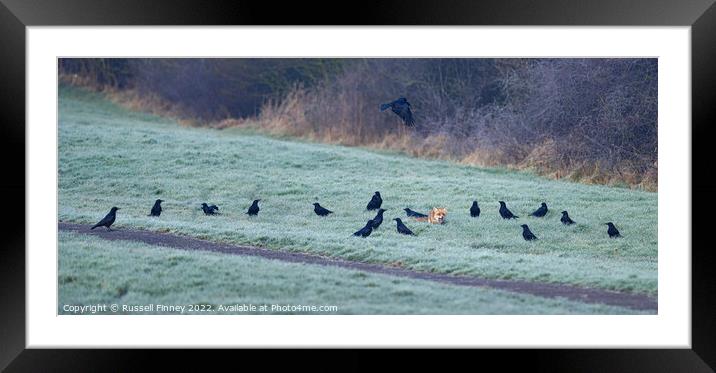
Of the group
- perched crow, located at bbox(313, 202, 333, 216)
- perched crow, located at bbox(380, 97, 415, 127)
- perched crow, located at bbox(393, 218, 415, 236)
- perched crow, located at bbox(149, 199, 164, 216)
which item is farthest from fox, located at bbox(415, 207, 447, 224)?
perched crow, located at bbox(149, 199, 164, 216)

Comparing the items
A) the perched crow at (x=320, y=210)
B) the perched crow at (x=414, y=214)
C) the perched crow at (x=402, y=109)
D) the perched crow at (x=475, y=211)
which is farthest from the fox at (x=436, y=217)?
the perched crow at (x=320, y=210)

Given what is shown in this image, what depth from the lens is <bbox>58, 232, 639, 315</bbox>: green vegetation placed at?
9.19 metres

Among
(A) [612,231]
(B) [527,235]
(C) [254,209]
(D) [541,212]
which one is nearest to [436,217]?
(B) [527,235]

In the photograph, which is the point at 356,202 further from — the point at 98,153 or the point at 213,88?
the point at 213,88

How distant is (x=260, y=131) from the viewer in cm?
2177

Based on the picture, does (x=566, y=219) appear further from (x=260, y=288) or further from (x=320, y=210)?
(x=260, y=288)

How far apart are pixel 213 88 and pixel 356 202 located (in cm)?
1157

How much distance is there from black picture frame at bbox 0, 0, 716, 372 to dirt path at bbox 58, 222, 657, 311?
Answer: 35.2 inches

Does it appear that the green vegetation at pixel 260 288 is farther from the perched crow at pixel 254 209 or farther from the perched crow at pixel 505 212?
the perched crow at pixel 505 212

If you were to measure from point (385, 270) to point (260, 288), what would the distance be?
173cm

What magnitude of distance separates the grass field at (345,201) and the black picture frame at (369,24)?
1.50 metres

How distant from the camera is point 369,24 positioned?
8266 millimetres

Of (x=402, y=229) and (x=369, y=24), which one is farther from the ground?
(x=369, y=24)

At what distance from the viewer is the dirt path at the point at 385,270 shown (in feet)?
31.3
